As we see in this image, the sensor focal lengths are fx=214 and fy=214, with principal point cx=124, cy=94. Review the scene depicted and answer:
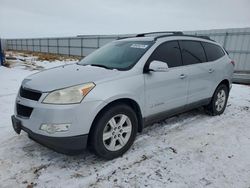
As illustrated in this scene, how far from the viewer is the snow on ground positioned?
2.47 metres

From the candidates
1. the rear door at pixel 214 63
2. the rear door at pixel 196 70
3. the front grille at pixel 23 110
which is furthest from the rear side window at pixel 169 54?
the front grille at pixel 23 110

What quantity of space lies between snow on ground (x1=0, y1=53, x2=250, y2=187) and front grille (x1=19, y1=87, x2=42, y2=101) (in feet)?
2.77

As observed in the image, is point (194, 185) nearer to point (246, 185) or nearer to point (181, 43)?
point (246, 185)

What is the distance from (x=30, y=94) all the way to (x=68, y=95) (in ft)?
1.86

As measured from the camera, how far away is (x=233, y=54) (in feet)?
44.9

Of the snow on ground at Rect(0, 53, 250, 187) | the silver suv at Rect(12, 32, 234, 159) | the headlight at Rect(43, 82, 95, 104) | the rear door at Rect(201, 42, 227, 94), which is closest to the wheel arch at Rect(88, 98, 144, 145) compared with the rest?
the silver suv at Rect(12, 32, 234, 159)

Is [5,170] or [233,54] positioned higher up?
[233,54]

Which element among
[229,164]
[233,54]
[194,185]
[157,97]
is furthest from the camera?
[233,54]

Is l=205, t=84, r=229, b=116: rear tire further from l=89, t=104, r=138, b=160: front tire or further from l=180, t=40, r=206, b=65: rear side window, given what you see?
l=89, t=104, r=138, b=160: front tire

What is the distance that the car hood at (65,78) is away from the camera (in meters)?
2.61

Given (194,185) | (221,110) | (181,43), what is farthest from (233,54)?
(194,185)

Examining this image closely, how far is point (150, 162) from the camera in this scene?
113 inches

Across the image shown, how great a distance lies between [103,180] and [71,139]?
602 mm

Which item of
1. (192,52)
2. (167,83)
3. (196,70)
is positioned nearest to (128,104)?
(167,83)
